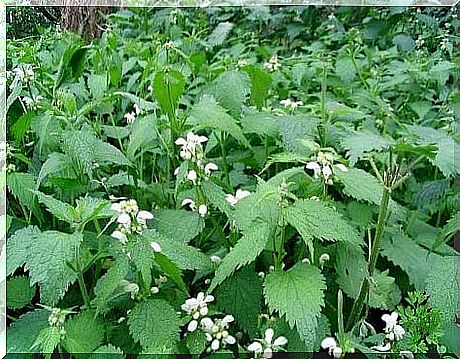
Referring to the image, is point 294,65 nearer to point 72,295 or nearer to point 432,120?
point 432,120

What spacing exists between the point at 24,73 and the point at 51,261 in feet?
1.74

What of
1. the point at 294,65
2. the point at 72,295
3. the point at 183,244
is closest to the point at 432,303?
the point at 183,244

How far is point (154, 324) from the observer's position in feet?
2.47

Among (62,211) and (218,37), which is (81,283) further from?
(218,37)

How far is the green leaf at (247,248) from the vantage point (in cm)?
73

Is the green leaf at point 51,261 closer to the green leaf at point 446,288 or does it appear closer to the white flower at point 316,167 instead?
the white flower at point 316,167

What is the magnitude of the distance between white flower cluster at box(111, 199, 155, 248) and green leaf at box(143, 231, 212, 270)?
13 millimetres

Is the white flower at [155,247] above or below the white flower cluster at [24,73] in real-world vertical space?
below

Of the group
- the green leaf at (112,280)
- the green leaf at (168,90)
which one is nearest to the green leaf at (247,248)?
the green leaf at (112,280)

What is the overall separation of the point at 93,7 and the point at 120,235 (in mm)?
1249

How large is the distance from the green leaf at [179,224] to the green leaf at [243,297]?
0.08 meters

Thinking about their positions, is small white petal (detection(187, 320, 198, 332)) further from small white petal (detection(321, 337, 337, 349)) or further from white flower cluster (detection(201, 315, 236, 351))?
small white petal (detection(321, 337, 337, 349))

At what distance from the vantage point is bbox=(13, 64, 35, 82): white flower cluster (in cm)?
112

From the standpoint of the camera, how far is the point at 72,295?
2.82ft
